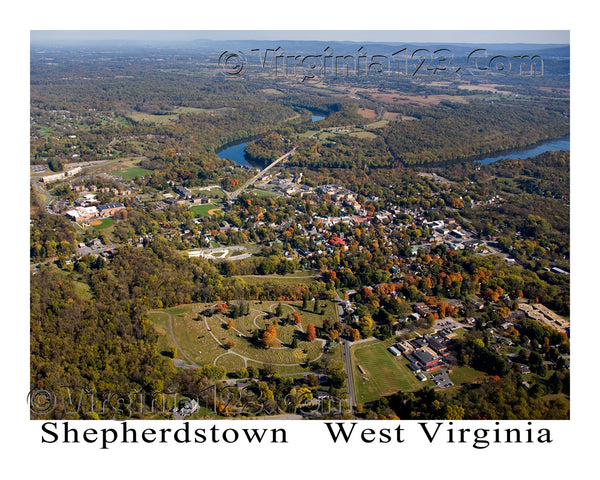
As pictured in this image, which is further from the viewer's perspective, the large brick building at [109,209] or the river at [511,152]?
the river at [511,152]

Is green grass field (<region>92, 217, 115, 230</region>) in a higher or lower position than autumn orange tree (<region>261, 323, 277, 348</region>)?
higher

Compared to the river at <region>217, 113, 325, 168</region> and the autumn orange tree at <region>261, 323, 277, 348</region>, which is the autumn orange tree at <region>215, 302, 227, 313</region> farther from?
the river at <region>217, 113, 325, 168</region>

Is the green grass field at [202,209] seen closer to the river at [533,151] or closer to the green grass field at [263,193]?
the green grass field at [263,193]

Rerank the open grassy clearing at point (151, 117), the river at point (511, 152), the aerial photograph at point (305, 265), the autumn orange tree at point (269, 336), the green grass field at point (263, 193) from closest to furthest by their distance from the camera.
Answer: the aerial photograph at point (305, 265) → the autumn orange tree at point (269, 336) → the green grass field at point (263, 193) → the river at point (511, 152) → the open grassy clearing at point (151, 117)

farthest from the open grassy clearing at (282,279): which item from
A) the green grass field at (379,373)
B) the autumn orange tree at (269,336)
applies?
the green grass field at (379,373)

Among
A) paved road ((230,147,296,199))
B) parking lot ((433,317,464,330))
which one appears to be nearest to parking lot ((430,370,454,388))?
parking lot ((433,317,464,330))
